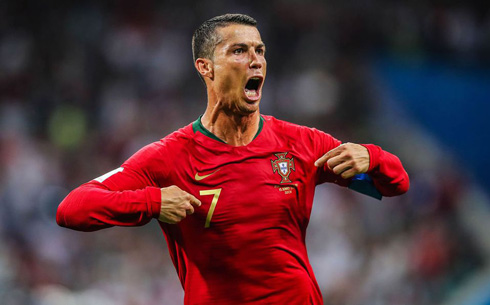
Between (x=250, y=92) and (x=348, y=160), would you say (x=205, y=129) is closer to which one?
(x=250, y=92)

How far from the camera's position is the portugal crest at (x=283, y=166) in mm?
3385

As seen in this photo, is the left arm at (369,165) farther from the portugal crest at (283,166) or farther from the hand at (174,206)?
the hand at (174,206)

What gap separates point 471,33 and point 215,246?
6.53 m

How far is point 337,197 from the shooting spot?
763cm

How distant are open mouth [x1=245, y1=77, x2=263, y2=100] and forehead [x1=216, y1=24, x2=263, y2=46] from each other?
0.68 feet

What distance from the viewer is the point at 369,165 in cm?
323

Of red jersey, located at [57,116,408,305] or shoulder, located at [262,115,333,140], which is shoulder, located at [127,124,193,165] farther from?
shoulder, located at [262,115,333,140]

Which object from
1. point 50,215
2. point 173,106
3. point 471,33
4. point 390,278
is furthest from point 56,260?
point 471,33

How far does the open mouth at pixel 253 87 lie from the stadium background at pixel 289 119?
410cm

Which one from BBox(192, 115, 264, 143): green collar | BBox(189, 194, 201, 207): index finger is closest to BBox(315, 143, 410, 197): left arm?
BBox(192, 115, 264, 143): green collar

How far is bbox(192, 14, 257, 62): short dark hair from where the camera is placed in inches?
138

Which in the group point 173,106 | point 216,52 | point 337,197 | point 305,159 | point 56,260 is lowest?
point 56,260

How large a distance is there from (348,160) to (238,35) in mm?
948

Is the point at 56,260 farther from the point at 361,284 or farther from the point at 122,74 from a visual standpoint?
the point at 361,284
